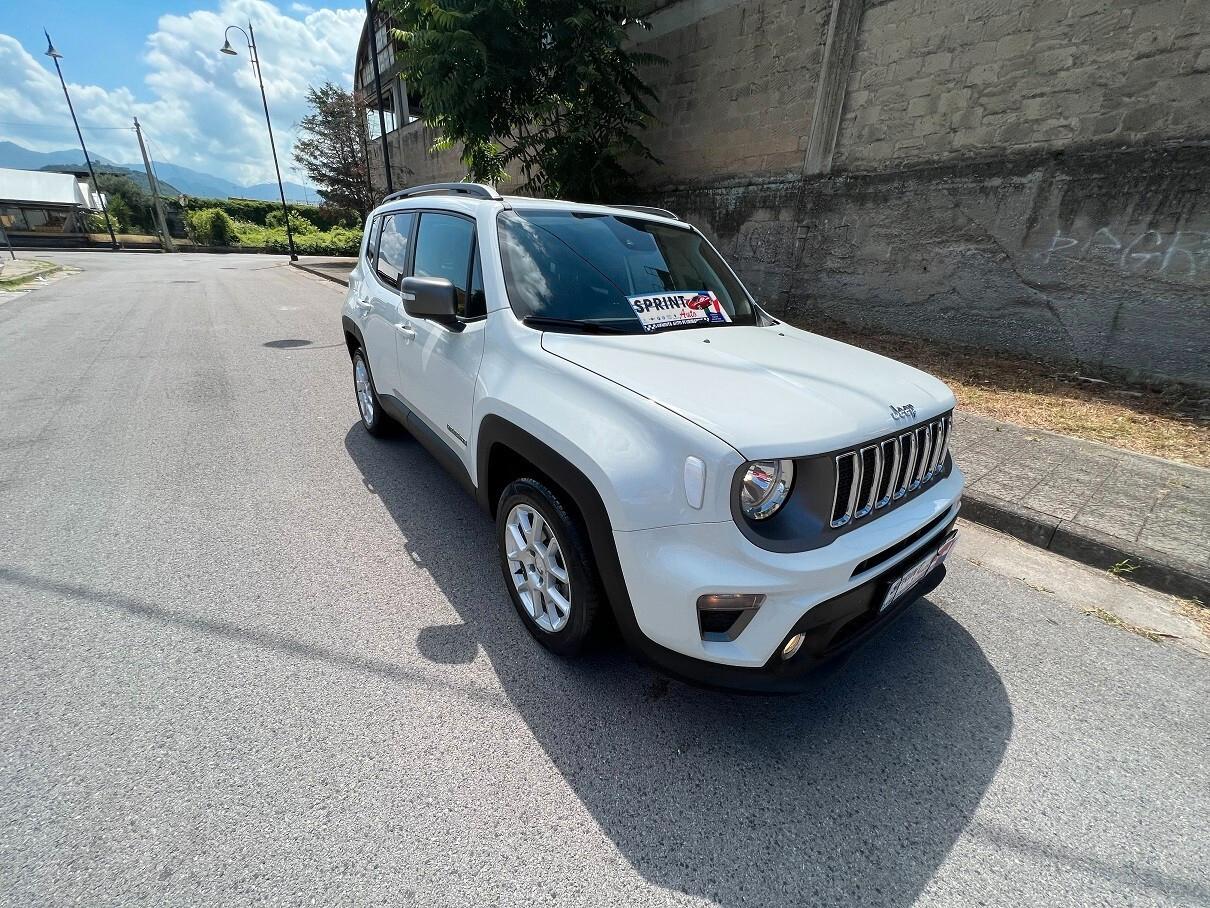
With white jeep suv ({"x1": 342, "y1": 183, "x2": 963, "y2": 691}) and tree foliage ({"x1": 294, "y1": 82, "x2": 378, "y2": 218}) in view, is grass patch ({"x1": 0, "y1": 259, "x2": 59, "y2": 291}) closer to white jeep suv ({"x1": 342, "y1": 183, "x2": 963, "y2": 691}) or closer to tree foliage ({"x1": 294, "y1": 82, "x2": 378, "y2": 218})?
tree foliage ({"x1": 294, "y1": 82, "x2": 378, "y2": 218})

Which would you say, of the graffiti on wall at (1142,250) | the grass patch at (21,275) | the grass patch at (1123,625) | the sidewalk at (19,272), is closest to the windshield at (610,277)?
the grass patch at (1123,625)

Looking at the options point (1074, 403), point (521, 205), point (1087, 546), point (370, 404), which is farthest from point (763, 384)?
point (1074, 403)

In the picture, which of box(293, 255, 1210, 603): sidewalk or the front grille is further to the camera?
box(293, 255, 1210, 603): sidewalk

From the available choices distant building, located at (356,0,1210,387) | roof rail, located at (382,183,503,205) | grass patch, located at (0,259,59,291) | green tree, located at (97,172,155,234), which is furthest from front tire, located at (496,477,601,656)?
green tree, located at (97,172,155,234)

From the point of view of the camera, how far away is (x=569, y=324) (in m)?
2.39

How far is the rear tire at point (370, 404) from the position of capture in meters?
4.40

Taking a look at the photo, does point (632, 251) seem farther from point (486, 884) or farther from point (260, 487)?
point (260, 487)

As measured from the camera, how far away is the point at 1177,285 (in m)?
5.23

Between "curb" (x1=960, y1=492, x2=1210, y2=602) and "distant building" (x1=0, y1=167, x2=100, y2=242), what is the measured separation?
2541 inches

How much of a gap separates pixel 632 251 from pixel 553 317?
2.62 ft

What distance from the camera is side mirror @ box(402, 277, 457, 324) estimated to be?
7.95 feet

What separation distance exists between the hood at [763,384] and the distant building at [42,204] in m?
63.4

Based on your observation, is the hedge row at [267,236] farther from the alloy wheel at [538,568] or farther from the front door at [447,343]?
the alloy wheel at [538,568]

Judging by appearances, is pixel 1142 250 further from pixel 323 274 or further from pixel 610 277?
pixel 323 274
